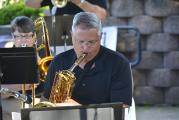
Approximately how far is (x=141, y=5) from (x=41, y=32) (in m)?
2.38

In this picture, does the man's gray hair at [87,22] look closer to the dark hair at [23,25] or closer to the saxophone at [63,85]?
the saxophone at [63,85]

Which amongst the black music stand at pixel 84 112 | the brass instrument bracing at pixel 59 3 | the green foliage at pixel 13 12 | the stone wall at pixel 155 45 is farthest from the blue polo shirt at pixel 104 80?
the green foliage at pixel 13 12

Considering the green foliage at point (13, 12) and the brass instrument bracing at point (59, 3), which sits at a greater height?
the green foliage at point (13, 12)

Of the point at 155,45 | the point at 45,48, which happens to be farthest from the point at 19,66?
the point at 155,45

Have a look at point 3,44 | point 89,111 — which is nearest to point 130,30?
point 3,44

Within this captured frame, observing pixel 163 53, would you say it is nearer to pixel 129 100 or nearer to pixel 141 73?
pixel 141 73

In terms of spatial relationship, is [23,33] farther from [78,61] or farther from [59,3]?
[59,3]

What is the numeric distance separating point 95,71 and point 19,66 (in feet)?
1.63

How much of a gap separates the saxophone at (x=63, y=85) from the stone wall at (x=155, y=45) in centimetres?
347

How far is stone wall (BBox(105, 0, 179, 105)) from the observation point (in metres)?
7.59

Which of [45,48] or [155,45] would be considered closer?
[45,48]

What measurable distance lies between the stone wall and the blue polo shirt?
3.40 metres

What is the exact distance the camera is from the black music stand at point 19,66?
411 cm

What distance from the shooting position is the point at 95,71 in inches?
166
